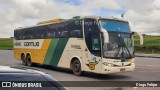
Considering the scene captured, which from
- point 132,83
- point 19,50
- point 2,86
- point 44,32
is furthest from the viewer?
point 19,50

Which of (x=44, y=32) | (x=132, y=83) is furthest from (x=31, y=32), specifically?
(x=132, y=83)

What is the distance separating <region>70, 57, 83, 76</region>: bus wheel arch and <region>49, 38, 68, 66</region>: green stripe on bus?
52.5 inches

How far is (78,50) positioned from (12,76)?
14049mm

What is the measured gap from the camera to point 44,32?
874 inches

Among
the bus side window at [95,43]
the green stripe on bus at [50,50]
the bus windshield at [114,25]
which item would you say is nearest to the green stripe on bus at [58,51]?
the green stripe on bus at [50,50]

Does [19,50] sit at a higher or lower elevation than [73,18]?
lower

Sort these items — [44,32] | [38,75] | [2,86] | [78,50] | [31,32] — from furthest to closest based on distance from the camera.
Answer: [31,32] → [44,32] → [78,50] → [38,75] → [2,86]

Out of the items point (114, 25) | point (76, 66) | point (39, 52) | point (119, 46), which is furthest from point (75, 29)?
point (39, 52)

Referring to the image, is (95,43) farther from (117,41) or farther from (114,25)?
(114,25)

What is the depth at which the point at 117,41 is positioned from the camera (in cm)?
1648

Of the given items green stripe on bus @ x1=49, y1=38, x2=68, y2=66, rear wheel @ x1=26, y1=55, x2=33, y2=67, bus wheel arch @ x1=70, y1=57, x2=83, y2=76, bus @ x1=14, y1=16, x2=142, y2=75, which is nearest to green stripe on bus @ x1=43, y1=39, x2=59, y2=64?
bus @ x1=14, y1=16, x2=142, y2=75

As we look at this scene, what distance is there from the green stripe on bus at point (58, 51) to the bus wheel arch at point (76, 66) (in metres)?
1.33

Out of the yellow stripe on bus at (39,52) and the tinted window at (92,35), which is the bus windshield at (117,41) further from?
the yellow stripe on bus at (39,52)

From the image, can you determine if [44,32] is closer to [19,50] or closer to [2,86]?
[19,50]
